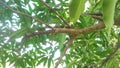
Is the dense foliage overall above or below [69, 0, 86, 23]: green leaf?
above

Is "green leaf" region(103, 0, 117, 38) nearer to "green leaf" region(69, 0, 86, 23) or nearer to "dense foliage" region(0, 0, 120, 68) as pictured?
"green leaf" region(69, 0, 86, 23)

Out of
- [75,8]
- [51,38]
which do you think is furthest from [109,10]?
[51,38]

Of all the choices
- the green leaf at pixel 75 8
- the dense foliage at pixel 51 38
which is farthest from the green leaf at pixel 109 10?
the dense foliage at pixel 51 38

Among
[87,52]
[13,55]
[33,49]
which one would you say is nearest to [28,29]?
[87,52]

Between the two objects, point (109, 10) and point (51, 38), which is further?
point (51, 38)

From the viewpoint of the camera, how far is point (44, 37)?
198 centimetres

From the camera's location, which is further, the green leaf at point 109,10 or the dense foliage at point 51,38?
the dense foliage at point 51,38

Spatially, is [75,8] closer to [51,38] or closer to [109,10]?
[109,10]

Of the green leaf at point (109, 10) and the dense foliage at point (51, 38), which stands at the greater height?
the dense foliage at point (51, 38)

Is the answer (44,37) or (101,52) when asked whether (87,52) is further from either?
(44,37)

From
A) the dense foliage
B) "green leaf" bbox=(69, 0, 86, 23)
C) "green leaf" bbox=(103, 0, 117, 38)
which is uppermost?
the dense foliage

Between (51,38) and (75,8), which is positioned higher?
(51,38)

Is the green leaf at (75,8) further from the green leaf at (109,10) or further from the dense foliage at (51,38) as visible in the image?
the dense foliage at (51,38)

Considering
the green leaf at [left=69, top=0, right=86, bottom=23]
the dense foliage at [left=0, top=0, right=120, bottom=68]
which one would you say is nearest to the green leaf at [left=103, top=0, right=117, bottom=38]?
the green leaf at [left=69, top=0, right=86, bottom=23]
